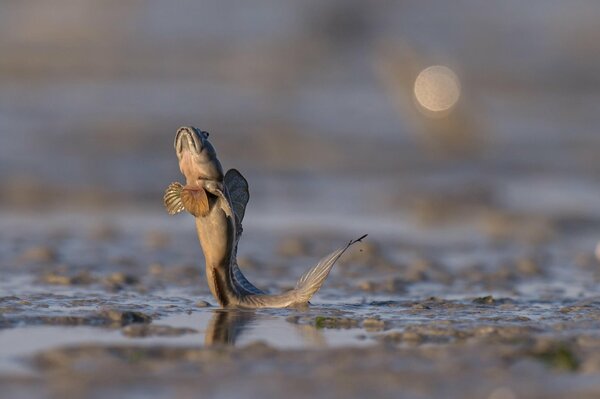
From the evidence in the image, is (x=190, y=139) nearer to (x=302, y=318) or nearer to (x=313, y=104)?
(x=302, y=318)

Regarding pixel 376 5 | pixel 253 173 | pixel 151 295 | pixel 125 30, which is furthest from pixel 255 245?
pixel 376 5

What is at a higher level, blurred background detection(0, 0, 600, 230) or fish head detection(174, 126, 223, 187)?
blurred background detection(0, 0, 600, 230)

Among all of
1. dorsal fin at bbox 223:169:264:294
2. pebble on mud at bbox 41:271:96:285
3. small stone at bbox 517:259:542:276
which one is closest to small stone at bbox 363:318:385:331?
dorsal fin at bbox 223:169:264:294

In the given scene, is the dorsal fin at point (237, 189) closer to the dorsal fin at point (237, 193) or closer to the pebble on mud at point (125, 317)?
the dorsal fin at point (237, 193)

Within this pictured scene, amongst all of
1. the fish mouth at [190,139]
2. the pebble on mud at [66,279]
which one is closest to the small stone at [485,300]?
the fish mouth at [190,139]

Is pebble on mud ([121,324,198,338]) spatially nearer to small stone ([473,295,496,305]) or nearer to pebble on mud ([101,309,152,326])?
pebble on mud ([101,309,152,326])

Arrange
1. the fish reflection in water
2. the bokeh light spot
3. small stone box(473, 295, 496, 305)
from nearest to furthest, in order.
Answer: the fish reflection in water, small stone box(473, 295, 496, 305), the bokeh light spot
